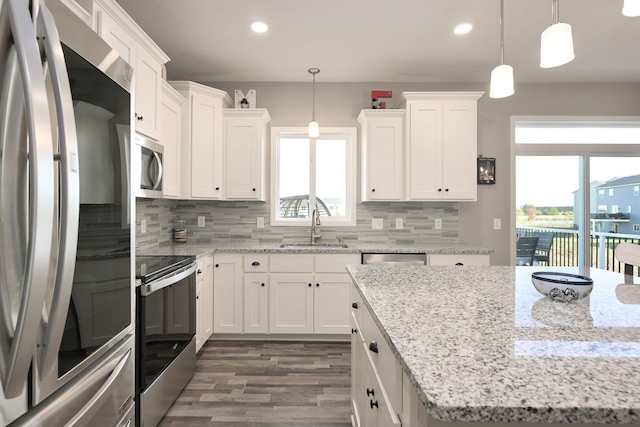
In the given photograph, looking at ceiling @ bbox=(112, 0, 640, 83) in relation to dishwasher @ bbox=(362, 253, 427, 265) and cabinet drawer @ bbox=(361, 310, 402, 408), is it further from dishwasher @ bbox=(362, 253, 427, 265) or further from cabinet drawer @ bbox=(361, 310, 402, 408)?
cabinet drawer @ bbox=(361, 310, 402, 408)

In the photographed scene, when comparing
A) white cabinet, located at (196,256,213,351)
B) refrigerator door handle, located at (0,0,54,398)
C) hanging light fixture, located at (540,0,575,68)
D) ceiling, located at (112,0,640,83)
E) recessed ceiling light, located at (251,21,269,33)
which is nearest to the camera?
refrigerator door handle, located at (0,0,54,398)

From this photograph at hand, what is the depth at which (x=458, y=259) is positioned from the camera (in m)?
3.09

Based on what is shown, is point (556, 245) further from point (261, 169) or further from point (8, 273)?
point (8, 273)

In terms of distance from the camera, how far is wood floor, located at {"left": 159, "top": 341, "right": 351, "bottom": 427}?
1.99 m

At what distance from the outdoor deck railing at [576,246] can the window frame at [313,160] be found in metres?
2.05

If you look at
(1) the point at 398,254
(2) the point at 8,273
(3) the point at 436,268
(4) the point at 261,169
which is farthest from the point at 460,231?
(2) the point at 8,273

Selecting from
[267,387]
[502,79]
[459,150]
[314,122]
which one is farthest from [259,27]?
[267,387]

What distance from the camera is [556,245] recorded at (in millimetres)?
3879

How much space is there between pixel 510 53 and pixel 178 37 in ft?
9.83

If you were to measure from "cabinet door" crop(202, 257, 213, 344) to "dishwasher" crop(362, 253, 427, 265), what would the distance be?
1423 mm

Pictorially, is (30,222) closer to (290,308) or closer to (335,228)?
(290,308)

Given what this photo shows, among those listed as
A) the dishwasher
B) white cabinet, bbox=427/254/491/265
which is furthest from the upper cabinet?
white cabinet, bbox=427/254/491/265

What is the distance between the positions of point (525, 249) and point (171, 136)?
4002mm

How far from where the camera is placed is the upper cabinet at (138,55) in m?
1.79
